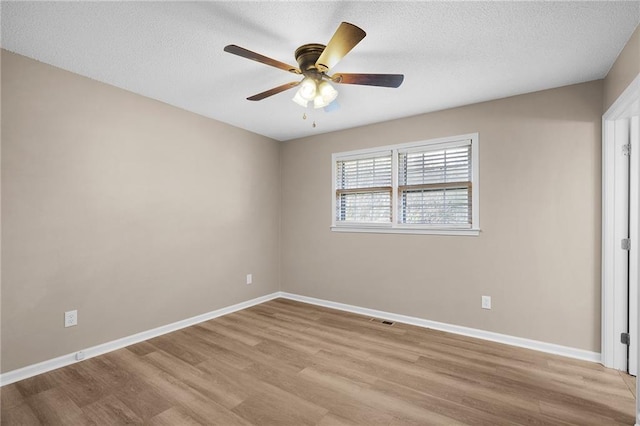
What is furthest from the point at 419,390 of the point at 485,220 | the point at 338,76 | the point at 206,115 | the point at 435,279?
the point at 206,115

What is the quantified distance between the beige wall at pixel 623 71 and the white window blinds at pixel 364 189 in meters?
1.98

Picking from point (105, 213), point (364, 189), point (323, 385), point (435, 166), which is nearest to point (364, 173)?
point (364, 189)

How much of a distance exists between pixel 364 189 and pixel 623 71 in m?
2.50

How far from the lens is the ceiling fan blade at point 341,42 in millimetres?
1486

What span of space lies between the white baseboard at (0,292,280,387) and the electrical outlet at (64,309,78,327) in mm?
249

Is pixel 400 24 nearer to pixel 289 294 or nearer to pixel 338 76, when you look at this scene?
pixel 338 76

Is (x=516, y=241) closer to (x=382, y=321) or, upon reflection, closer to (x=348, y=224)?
(x=382, y=321)

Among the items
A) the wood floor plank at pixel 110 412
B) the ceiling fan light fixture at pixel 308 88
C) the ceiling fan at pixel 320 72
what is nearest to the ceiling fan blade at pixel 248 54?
the ceiling fan at pixel 320 72

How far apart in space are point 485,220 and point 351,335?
1825 millimetres

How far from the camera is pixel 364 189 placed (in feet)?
12.9

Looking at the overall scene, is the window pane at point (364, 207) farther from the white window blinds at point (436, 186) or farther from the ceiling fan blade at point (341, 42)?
the ceiling fan blade at point (341, 42)

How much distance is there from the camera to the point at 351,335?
10.2 ft

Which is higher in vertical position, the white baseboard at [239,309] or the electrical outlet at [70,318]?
the electrical outlet at [70,318]

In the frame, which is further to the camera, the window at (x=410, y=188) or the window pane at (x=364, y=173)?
the window pane at (x=364, y=173)
